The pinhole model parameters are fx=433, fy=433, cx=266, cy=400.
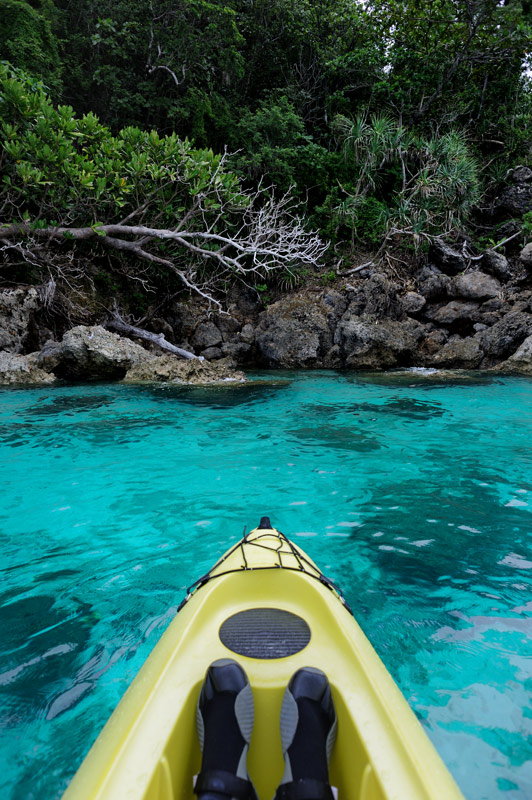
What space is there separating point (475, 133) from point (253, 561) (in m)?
18.7

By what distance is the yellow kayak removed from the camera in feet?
3.66

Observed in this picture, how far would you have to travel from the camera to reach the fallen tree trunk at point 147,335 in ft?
36.1

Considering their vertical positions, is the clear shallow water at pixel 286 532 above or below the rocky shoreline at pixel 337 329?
below

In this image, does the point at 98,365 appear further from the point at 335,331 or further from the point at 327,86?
the point at 327,86

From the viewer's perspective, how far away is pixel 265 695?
61.4 inches

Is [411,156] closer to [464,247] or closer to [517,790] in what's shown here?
[464,247]

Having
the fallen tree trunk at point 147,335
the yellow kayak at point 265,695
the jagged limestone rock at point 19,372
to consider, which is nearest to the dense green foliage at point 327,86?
the fallen tree trunk at point 147,335

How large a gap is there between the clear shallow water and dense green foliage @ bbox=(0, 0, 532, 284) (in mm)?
8692

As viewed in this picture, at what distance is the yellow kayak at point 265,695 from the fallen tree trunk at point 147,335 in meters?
9.10

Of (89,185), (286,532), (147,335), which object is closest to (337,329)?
(147,335)

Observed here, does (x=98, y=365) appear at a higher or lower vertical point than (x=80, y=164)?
lower

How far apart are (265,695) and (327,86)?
18841 mm

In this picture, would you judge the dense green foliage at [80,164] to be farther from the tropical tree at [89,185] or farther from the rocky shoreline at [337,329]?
the rocky shoreline at [337,329]

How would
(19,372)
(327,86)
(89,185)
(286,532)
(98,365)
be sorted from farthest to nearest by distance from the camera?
(327,86)
(98,365)
(19,372)
(89,185)
(286,532)
